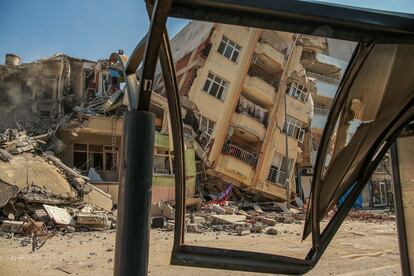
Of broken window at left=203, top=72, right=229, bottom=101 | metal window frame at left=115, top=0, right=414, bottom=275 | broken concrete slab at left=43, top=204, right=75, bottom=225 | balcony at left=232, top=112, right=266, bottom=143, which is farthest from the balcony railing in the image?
metal window frame at left=115, top=0, right=414, bottom=275

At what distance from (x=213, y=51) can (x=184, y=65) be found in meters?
2.44

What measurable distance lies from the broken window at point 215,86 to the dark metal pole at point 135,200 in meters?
24.6

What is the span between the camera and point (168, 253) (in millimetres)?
10289

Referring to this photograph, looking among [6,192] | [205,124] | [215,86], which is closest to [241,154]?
[205,124]

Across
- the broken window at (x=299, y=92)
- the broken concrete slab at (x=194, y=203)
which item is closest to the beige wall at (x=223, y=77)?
the broken window at (x=299, y=92)

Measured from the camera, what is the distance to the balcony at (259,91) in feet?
91.9

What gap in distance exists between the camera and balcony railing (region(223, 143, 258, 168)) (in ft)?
88.4

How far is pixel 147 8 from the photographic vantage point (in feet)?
5.78

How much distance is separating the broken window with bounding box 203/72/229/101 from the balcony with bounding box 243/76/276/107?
5.44 feet

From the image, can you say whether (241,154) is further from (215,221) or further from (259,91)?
(215,221)

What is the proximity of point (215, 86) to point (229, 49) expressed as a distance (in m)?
2.89

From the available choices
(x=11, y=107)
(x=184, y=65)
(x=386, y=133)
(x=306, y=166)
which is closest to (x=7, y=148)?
(x=11, y=107)

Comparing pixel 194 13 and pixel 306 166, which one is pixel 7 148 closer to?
pixel 194 13

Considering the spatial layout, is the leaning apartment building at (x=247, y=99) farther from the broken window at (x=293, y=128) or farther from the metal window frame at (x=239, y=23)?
the metal window frame at (x=239, y=23)
